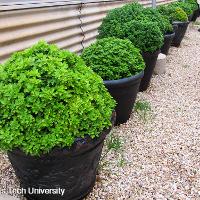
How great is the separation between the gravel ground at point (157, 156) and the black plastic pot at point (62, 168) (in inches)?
13.6

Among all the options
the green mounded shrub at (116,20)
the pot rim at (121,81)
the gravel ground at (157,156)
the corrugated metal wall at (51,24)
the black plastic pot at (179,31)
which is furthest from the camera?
the black plastic pot at (179,31)

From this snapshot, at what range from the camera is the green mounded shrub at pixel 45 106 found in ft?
7.75

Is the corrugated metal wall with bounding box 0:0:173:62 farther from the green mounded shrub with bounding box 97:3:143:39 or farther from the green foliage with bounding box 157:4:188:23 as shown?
the green foliage with bounding box 157:4:188:23

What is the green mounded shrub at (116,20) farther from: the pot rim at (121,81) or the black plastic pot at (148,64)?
the pot rim at (121,81)

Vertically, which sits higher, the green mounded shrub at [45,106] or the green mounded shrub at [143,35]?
the green mounded shrub at [45,106]

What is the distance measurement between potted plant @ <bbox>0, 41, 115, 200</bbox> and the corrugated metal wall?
1118 mm

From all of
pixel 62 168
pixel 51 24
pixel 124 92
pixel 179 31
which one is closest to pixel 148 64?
pixel 124 92

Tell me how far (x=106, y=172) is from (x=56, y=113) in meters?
1.20

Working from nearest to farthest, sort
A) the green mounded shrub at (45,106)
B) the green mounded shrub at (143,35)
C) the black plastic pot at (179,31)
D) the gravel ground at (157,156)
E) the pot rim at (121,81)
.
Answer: the green mounded shrub at (45,106), the gravel ground at (157,156), the pot rim at (121,81), the green mounded shrub at (143,35), the black plastic pot at (179,31)

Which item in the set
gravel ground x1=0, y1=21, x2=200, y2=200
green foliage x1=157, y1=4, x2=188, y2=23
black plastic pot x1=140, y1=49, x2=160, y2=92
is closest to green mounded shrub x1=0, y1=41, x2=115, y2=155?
gravel ground x1=0, y1=21, x2=200, y2=200

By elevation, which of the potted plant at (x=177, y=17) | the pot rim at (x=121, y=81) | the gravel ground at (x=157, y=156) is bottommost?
the potted plant at (x=177, y=17)

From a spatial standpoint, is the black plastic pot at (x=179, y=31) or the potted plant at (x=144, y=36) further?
the black plastic pot at (x=179, y=31)

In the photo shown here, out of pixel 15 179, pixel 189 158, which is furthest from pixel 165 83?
pixel 15 179

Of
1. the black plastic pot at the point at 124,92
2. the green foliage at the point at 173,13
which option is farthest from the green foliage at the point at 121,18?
the green foliage at the point at 173,13
